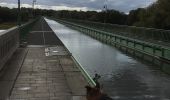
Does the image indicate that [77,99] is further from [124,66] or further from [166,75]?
[124,66]

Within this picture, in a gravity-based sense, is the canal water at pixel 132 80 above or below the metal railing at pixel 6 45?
below

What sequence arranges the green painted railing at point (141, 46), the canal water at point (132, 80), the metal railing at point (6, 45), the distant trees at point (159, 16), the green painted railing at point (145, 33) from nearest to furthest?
the canal water at point (132, 80), the metal railing at point (6, 45), the green painted railing at point (141, 46), the green painted railing at point (145, 33), the distant trees at point (159, 16)

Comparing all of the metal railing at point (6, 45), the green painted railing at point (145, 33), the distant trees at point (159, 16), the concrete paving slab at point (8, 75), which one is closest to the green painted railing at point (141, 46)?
the green painted railing at point (145, 33)

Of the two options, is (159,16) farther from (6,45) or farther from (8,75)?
(8,75)

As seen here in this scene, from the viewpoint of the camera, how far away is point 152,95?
46.0 ft

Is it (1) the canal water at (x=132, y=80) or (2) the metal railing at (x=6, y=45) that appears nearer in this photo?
(1) the canal water at (x=132, y=80)

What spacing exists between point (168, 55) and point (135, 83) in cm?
719

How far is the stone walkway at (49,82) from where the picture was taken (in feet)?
34.2

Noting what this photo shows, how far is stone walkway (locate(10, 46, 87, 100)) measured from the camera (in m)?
10.4

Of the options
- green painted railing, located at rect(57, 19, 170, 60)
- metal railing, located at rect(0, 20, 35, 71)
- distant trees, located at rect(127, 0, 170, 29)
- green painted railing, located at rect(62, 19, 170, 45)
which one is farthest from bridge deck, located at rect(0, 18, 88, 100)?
distant trees, located at rect(127, 0, 170, 29)

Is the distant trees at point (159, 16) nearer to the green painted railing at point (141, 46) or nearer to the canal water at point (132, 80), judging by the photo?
the green painted railing at point (141, 46)

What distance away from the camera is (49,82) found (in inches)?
488

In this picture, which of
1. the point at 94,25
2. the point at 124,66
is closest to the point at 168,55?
the point at 124,66

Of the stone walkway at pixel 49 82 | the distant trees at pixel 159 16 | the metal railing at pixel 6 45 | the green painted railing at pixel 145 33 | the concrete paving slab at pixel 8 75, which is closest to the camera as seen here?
the stone walkway at pixel 49 82
